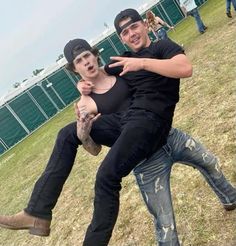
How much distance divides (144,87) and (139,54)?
0.40 metres

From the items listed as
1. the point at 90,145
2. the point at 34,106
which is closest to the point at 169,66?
the point at 90,145

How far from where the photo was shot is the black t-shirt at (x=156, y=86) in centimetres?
370

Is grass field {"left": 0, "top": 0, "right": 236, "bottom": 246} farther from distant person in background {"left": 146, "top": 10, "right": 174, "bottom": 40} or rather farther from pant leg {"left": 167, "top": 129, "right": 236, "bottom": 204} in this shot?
distant person in background {"left": 146, "top": 10, "right": 174, "bottom": 40}

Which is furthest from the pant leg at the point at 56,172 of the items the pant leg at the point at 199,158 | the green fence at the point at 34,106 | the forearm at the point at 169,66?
the green fence at the point at 34,106

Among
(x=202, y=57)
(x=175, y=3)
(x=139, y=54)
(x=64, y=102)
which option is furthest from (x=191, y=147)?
(x=175, y=3)

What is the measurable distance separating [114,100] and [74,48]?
67 centimetres

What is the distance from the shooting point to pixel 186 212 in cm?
531

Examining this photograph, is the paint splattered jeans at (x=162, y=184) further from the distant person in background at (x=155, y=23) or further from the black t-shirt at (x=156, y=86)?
the distant person in background at (x=155, y=23)

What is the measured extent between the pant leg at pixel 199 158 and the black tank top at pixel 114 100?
0.61 metres

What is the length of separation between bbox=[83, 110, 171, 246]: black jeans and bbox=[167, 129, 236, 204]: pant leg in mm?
595

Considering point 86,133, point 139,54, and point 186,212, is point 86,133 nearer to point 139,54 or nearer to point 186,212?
point 139,54

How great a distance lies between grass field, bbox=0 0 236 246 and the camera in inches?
195

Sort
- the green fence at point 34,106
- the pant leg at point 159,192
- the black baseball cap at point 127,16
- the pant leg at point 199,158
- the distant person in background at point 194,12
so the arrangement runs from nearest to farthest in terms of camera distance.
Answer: the pant leg at point 159,192 → the black baseball cap at point 127,16 → the pant leg at point 199,158 → the distant person in background at point 194,12 → the green fence at point 34,106

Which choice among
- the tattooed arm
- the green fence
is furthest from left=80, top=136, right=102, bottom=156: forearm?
the green fence
